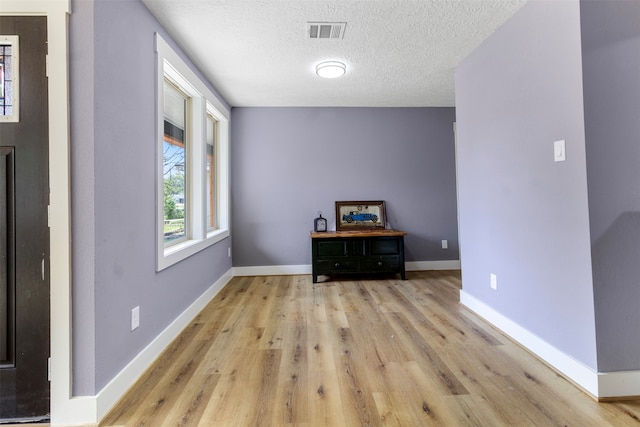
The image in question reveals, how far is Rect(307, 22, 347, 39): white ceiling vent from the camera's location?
2051 mm

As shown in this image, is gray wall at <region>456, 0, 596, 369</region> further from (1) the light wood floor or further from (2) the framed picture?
(2) the framed picture

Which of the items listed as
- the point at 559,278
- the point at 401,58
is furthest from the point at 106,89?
the point at 559,278

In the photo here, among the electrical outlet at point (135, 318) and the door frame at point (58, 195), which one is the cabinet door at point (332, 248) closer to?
the electrical outlet at point (135, 318)

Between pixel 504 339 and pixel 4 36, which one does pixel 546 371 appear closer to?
pixel 504 339

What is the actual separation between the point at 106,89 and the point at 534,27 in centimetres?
250

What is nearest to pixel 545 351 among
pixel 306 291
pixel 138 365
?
pixel 306 291

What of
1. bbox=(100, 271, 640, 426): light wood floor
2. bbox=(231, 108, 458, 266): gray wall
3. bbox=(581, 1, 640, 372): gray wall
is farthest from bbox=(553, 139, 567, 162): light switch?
bbox=(231, 108, 458, 266): gray wall

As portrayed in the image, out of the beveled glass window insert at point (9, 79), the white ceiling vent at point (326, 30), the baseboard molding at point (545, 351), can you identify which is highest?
the white ceiling vent at point (326, 30)

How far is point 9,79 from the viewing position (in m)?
1.29

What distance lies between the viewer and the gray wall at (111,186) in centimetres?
130

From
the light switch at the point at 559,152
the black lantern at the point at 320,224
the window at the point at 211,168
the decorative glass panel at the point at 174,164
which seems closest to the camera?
the light switch at the point at 559,152

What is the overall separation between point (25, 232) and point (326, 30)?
2189 millimetres

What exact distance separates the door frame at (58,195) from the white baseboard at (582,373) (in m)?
2.52

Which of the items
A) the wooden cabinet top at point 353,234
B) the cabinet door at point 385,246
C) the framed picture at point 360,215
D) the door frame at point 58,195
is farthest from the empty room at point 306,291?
the framed picture at point 360,215
